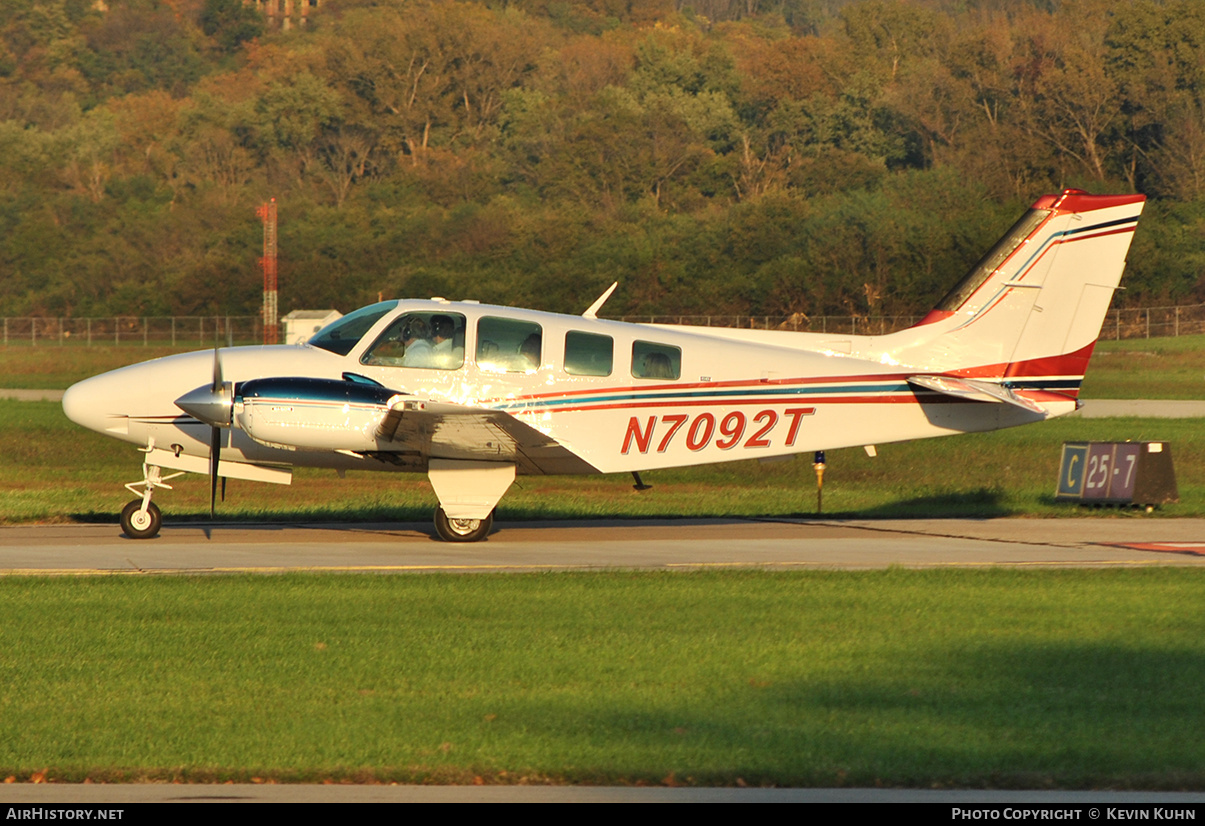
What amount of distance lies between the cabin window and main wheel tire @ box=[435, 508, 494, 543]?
1.78 m

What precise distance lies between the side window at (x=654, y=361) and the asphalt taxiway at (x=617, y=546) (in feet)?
6.12

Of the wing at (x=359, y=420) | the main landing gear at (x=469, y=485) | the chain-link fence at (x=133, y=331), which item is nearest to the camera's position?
the wing at (x=359, y=420)

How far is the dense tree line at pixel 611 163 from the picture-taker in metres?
70.8

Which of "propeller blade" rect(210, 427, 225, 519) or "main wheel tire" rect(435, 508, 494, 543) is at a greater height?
"propeller blade" rect(210, 427, 225, 519)

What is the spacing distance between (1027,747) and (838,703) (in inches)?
50.9

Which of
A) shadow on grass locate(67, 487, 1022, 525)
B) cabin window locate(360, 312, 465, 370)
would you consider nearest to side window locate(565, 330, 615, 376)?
cabin window locate(360, 312, 465, 370)

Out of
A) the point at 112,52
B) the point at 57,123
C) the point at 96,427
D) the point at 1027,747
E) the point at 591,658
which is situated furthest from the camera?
the point at 112,52

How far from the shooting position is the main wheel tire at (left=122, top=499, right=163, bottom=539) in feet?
50.1

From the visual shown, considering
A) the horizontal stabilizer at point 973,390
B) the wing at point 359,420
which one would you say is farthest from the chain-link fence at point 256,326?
the wing at point 359,420

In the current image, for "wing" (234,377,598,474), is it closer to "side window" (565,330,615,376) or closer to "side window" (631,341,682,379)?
"side window" (565,330,615,376)

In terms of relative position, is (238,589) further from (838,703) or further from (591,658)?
(838,703)

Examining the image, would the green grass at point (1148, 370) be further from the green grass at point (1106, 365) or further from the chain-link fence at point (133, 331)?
the chain-link fence at point (133, 331)
